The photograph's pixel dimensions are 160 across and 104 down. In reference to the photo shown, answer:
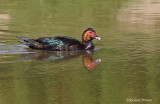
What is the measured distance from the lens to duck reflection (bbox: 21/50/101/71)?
12414 millimetres

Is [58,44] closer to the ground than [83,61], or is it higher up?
higher up

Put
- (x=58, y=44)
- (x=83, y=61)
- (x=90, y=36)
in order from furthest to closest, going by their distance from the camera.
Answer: (x=90, y=36) → (x=58, y=44) → (x=83, y=61)

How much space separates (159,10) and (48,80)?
14.2 meters

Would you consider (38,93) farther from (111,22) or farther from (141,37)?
(111,22)

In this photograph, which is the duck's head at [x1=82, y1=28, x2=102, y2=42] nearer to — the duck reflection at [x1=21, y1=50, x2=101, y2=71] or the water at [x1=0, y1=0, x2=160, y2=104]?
the water at [x1=0, y1=0, x2=160, y2=104]

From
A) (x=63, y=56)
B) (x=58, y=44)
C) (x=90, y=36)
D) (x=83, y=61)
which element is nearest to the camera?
(x=83, y=61)

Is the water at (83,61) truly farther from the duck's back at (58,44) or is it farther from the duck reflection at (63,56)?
the duck's back at (58,44)

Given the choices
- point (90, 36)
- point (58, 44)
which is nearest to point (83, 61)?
point (58, 44)

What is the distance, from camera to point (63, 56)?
1323 centimetres

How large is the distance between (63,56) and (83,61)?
85 cm

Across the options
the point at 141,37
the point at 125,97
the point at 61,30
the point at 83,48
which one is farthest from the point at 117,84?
the point at 61,30

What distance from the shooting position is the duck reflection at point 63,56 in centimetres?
1241

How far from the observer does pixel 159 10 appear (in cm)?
2359

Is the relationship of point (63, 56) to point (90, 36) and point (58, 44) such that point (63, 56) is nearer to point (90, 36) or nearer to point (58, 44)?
point (58, 44)
